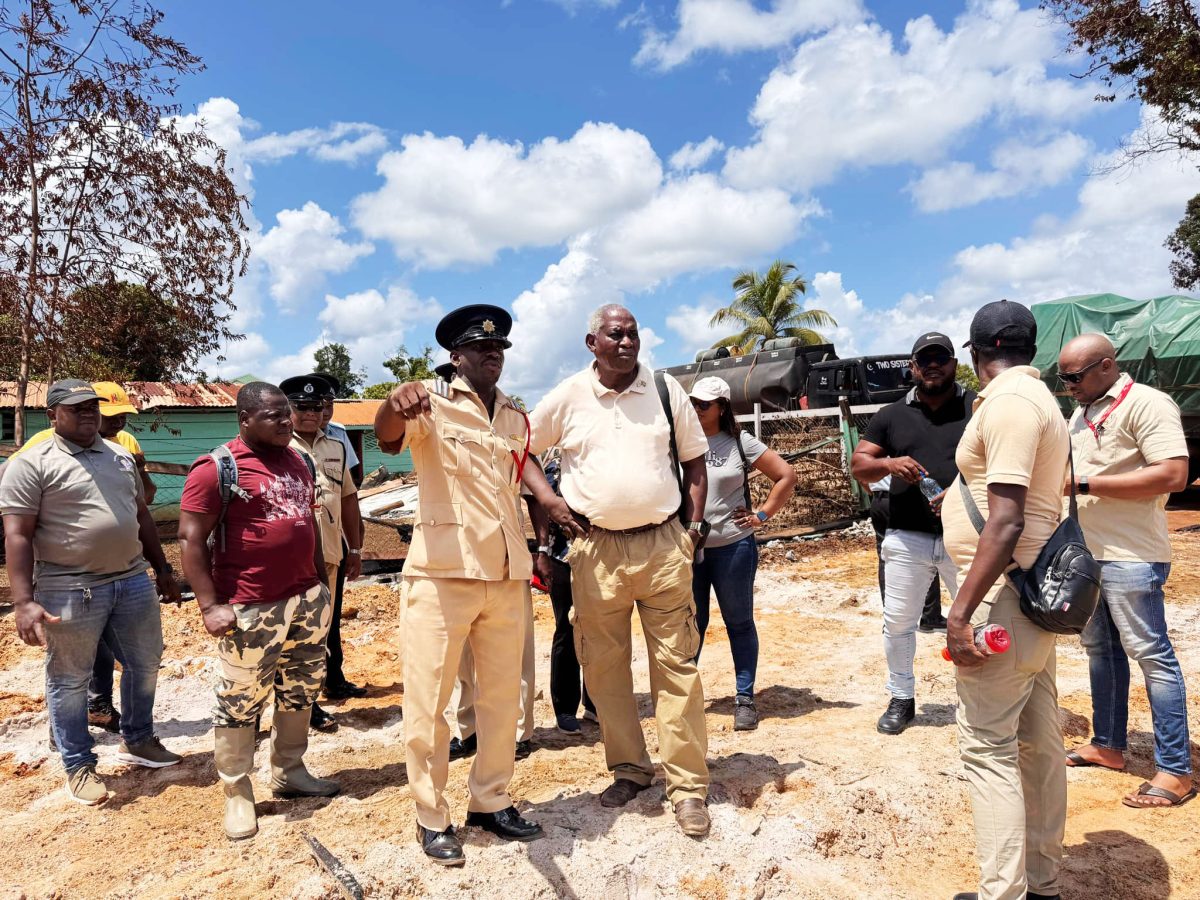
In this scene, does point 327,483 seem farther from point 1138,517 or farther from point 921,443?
point 1138,517

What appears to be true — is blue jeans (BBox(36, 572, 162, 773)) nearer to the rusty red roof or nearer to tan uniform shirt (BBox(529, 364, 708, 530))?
tan uniform shirt (BBox(529, 364, 708, 530))

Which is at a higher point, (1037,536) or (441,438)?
(441,438)

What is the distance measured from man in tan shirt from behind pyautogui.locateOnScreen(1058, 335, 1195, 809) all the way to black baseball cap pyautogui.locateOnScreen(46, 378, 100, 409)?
467cm

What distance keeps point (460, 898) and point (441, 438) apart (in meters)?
1.66

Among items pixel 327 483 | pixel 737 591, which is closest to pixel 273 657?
pixel 327 483

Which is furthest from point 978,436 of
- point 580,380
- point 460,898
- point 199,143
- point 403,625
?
point 199,143

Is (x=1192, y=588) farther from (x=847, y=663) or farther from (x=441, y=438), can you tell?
(x=441, y=438)

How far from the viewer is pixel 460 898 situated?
2.82 meters

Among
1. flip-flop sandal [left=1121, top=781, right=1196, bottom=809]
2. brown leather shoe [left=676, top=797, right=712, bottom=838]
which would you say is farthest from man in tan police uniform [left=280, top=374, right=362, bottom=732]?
flip-flop sandal [left=1121, top=781, right=1196, bottom=809]

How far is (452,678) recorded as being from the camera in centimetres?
304

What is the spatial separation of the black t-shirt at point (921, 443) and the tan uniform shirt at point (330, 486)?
3150mm

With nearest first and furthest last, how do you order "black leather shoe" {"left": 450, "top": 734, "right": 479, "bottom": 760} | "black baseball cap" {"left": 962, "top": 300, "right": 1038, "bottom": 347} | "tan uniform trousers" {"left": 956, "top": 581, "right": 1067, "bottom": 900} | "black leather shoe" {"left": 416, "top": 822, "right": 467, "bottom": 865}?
"tan uniform trousers" {"left": 956, "top": 581, "right": 1067, "bottom": 900} < "black baseball cap" {"left": 962, "top": 300, "right": 1038, "bottom": 347} < "black leather shoe" {"left": 416, "top": 822, "right": 467, "bottom": 865} < "black leather shoe" {"left": 450, "top": 734, "right": 479, "bottom": 760}

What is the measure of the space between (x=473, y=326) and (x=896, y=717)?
3.01 meters

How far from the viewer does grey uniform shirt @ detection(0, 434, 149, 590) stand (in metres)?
3.80
